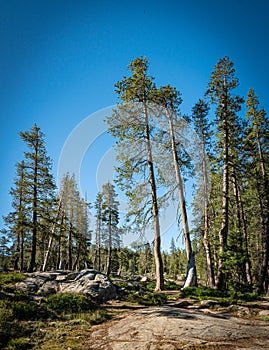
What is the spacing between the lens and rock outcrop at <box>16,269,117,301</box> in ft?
41.3

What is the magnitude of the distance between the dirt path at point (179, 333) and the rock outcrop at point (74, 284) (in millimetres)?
4692

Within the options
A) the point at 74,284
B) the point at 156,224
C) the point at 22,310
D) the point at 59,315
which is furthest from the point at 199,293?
the point at 22,310

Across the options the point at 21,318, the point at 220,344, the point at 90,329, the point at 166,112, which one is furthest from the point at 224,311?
the point at 166,112

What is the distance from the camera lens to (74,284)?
1352cm

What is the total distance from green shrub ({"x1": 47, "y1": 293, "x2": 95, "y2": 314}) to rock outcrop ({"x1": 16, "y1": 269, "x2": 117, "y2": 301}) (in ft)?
4.15

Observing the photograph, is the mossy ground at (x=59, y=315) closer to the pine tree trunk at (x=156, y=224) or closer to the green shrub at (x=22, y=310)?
the green shrub at (x=22, y=310)

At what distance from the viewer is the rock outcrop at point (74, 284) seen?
1259 cm

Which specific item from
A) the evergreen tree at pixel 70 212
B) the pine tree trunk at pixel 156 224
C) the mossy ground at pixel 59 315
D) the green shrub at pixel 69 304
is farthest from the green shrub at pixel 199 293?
the evergreen tree at pixel 70 212

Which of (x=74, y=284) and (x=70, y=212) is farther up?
(x=70, y=212)

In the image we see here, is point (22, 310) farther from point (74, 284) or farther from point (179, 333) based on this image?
point (179, 333)

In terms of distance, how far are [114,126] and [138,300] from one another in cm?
1081

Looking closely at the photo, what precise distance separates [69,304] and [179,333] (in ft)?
19.6

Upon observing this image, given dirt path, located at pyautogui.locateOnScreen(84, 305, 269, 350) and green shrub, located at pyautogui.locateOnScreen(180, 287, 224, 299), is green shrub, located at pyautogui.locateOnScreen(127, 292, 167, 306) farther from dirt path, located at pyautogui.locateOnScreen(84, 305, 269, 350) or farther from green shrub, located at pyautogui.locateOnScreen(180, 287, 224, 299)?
dirt path, located at pyautogui.locateOnScreen(84, 305, 269, 350)

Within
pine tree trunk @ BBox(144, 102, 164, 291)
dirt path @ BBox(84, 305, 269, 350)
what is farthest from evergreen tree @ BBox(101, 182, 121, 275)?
dirt path @ BBox(84, 305, 269, 350)
